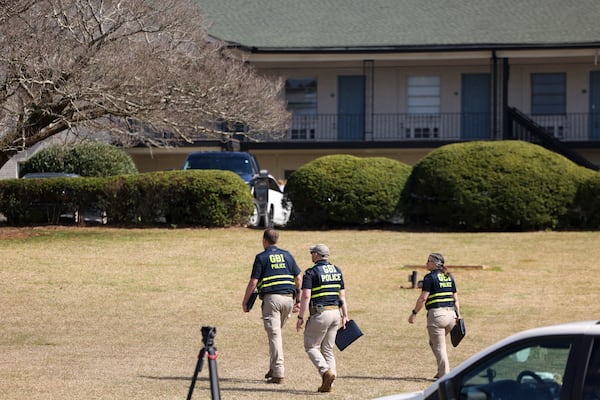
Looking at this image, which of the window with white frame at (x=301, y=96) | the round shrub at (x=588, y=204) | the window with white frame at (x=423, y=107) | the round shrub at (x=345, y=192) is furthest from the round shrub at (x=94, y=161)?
the round shrub at (x=588, y=204)

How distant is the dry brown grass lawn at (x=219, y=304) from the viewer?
1255 cm

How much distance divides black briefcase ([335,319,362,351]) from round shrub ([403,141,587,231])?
16060mm

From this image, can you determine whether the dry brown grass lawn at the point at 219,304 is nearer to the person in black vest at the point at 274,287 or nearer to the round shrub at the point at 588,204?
the person in black vest at the point at 274,287

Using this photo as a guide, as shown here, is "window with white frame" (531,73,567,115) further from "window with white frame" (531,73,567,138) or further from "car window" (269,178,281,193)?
"car window" (269,178,281,193)

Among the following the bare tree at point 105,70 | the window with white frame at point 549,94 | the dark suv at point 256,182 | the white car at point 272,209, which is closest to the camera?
the bare tree at point 105,70

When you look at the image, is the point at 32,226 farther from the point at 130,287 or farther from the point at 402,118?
the point at 402,118

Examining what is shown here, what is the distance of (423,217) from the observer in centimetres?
2880

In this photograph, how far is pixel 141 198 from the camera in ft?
90.8

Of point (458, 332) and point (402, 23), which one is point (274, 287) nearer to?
point (458, 332)

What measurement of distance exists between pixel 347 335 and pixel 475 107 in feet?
86.9

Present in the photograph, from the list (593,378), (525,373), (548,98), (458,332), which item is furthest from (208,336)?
(548,98)

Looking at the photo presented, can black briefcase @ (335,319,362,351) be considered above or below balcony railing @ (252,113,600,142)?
below

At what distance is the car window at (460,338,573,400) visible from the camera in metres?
6.32

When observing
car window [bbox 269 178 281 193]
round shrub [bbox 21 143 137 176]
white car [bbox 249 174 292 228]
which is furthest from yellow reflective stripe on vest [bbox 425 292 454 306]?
round shrub [bbox 21 143 137 176]
